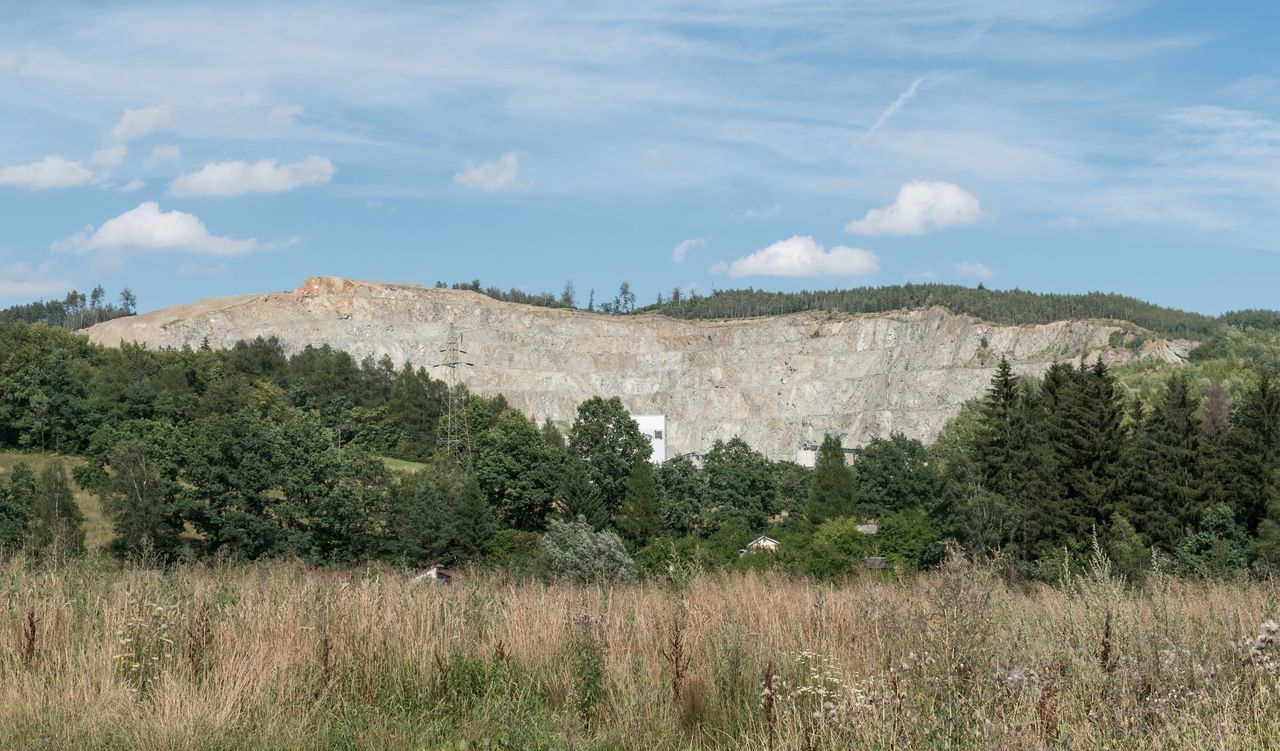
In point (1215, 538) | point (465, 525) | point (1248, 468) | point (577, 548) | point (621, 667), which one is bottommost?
point (465, 525)

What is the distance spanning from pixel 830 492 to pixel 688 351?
83202mm

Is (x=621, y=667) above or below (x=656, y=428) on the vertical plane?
above

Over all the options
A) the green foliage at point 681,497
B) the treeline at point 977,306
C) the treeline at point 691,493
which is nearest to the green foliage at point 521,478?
the treeline at point 691,493

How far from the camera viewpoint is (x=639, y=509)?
2400 inches

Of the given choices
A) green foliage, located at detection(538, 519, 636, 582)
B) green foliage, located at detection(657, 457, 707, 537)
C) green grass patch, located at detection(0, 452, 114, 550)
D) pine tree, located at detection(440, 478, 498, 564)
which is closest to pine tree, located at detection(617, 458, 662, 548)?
green foliage, located at detection(657, 457, 707, 537)

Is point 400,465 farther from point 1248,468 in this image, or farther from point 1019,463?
point 1248,468

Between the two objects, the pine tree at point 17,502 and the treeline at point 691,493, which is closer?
the treeline at point 691,493

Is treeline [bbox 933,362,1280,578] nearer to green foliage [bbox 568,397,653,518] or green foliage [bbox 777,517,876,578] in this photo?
green foliage [bbox 777,517,876,578]

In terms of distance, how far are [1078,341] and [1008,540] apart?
314 feet

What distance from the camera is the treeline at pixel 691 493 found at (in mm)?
43750

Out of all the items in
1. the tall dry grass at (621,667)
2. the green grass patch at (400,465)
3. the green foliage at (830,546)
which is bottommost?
the green foliage at (830,546)

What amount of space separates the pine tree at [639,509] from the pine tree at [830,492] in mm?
10562

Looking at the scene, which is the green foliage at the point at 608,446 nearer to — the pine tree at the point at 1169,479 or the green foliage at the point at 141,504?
the green foliage at the point at 141,504

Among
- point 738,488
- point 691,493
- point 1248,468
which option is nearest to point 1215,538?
point 1248,468
